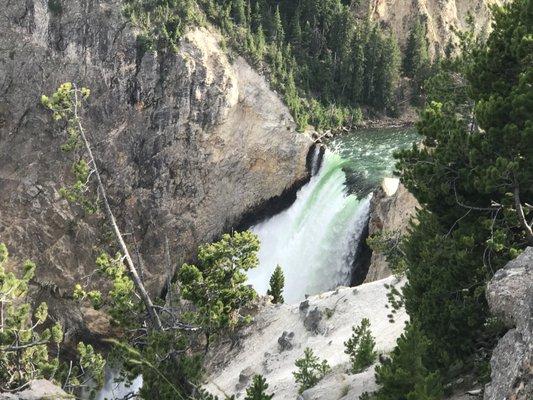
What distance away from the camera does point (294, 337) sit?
2695cm

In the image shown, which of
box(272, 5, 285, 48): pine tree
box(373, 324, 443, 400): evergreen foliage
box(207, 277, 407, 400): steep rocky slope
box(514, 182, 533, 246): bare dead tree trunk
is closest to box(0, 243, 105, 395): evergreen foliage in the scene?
box(207, 277, 407, 400): steep rocky slope

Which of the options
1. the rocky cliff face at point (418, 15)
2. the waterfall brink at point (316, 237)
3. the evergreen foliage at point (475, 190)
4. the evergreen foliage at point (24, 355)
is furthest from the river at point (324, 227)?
the rocky cliff face at point (418, 15)

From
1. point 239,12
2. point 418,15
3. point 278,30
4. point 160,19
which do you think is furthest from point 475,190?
point 418,15

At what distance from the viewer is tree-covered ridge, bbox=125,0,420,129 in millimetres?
52938

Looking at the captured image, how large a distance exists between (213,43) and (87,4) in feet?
38.4

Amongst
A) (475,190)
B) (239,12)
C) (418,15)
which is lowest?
(475,190)

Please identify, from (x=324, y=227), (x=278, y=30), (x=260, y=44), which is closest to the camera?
(x=324, y=227)

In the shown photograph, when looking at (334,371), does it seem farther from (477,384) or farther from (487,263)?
(487,263)

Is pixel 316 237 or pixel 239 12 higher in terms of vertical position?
pixel 239 12

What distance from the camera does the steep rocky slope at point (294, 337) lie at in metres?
23.1

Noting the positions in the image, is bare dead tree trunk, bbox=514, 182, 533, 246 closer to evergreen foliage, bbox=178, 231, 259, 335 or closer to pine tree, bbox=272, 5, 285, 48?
evergreen foliage, bbox=178, 231, 259, 335

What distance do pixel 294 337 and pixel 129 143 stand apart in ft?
86.7

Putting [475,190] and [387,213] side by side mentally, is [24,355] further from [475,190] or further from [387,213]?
[387,213]

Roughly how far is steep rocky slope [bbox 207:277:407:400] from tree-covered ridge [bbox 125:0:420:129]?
2570 cm
